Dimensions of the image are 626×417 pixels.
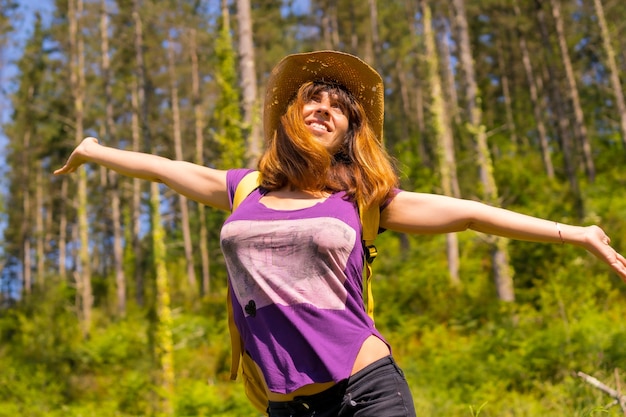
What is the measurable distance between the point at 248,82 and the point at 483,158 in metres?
6.39

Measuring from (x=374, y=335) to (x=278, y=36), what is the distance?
87.4ft

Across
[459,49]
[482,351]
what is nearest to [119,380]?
[482,351]

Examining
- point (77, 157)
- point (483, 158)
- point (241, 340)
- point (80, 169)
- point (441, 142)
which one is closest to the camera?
point (241, 340)

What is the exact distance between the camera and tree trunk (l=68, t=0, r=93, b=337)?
1900 cm

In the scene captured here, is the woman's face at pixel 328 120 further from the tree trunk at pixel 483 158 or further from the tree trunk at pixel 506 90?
the tree trunk at pixel 506 90

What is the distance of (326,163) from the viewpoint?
1898 millimetres

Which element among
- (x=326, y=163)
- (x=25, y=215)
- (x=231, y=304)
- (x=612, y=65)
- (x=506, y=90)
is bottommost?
(x=231, y=304)

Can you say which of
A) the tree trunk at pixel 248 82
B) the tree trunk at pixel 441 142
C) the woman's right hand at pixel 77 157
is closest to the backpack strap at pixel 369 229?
the woman's right hand at pixel 77 157

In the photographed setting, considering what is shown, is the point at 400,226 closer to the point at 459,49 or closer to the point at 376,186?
the point at 376,186

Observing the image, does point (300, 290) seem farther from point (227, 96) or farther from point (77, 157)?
point (227, 96)

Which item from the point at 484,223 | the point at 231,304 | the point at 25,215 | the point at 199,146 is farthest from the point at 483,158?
the point at 25,215

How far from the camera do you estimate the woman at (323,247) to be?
1.68 metres

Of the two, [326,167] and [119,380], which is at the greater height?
[326,167]

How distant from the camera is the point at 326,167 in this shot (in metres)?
1.90
